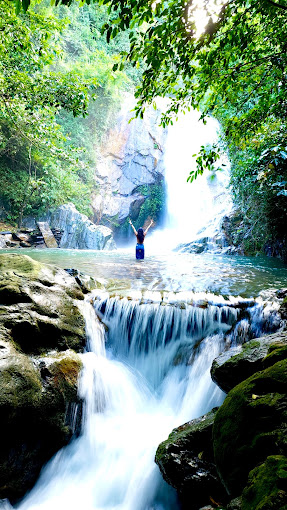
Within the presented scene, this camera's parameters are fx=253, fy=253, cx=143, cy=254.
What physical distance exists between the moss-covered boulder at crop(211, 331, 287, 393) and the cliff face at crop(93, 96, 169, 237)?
22232 mm

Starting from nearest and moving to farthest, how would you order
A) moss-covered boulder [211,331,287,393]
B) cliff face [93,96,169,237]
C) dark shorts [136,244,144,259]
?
moss-covered boulder [211,331,287,393] < dark shorts [136,244,144,259] < cliff face [93,96,169,237]

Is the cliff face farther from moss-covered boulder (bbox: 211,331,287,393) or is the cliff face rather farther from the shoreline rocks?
the shoreline rocks

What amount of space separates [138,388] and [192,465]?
1874 millimetres

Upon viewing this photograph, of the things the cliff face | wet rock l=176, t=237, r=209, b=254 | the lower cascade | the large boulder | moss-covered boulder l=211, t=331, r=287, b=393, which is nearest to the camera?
moss-covered boulder l=211, t=331, r=287, b=393

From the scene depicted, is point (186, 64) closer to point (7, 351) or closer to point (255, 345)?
point (255, 345)

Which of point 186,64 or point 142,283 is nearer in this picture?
point 186,64

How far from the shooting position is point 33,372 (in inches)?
115

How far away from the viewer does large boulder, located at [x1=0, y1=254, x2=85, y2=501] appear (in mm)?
2590

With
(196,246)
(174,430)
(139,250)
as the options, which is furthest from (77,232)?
(174,430)

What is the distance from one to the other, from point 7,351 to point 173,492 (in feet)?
7.47

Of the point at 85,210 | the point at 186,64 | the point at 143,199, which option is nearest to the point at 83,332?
the point at 186,64

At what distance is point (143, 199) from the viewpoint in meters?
25.4

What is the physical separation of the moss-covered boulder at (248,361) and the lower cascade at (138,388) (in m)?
0.83

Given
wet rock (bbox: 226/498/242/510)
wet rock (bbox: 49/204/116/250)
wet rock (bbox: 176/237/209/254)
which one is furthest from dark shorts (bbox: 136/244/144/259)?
wet rock (bbox: 226/498/242/510)
